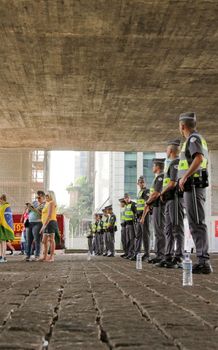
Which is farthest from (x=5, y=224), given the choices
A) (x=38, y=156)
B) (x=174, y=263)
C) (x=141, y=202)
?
(x=38, y=156)

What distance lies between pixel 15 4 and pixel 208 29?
552 centimetres

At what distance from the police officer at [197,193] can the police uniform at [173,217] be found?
158cm

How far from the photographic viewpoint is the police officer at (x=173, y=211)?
29.1ft

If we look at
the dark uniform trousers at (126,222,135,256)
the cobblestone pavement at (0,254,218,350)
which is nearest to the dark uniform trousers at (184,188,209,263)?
the cobblestone pavement at (0,254,218,350)

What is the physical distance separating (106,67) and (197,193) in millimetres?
13091

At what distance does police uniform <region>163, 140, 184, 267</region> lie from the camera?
29.0ft

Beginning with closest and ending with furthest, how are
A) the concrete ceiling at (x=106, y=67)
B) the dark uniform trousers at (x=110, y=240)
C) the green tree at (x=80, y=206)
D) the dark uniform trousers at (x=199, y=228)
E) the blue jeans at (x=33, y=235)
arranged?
1. the dark uniform trousers at (x=199, y=228)
2. the blue jeans at (x=33, y=235)
3. the concrete ceiling at (x=106, y=67)
4. the dark uniform trousers at (x=110, y=240)
5. the green tree at (x=80, y=206)

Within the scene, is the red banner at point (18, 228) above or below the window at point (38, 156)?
below

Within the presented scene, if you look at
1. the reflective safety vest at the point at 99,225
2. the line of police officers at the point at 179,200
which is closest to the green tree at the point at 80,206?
the reflective safety vest at the point at 99,225

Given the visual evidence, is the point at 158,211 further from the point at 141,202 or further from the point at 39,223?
the point at 39,223

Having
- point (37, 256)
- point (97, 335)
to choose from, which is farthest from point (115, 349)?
point (37, 256)

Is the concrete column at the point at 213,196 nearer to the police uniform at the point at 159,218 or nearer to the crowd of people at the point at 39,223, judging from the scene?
the crowd of people at the point at 39,223

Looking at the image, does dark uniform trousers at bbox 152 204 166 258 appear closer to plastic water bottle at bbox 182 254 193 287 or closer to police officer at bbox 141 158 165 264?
police officer at bbox 141 158 165 264

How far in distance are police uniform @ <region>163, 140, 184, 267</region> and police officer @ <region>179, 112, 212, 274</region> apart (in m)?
1.58
